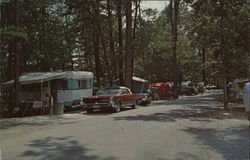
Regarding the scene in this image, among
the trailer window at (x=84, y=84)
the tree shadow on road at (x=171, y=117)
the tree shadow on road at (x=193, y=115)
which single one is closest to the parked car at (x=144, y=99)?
the trailer window at (x=84, y=84)

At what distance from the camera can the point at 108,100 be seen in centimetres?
2088

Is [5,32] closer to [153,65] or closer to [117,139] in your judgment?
[117,139]

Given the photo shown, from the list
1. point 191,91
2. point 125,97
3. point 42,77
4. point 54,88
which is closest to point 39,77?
point 42,77

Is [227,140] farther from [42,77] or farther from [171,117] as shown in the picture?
[42,77]

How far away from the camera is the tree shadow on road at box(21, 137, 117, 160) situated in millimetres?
8016

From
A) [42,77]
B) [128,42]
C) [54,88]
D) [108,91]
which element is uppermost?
[128,42]

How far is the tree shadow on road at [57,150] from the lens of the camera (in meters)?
8.02

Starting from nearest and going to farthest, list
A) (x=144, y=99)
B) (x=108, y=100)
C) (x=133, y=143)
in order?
(x=133, y=143) < (x=108, y=100) < (x=144, y=99)

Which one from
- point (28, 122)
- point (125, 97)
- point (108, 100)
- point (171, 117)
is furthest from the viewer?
point (125, 97)

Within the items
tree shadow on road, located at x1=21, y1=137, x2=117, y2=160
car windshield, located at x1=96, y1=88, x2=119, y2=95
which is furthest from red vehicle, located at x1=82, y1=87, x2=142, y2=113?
tree shadow on road, located at x1=21, y1=137, x2=117, y2=160

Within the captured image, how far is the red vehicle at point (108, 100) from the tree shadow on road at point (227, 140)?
851cm

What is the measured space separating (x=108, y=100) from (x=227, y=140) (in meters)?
11.1

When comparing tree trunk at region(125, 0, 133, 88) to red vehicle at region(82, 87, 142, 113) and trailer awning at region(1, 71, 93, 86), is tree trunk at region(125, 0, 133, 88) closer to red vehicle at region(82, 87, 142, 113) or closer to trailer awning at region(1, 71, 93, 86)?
trailer awning at region(1, 71, 93, 86)

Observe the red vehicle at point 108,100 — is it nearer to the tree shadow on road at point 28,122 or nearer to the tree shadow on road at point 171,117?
the tree shadow on road at point 171,117
